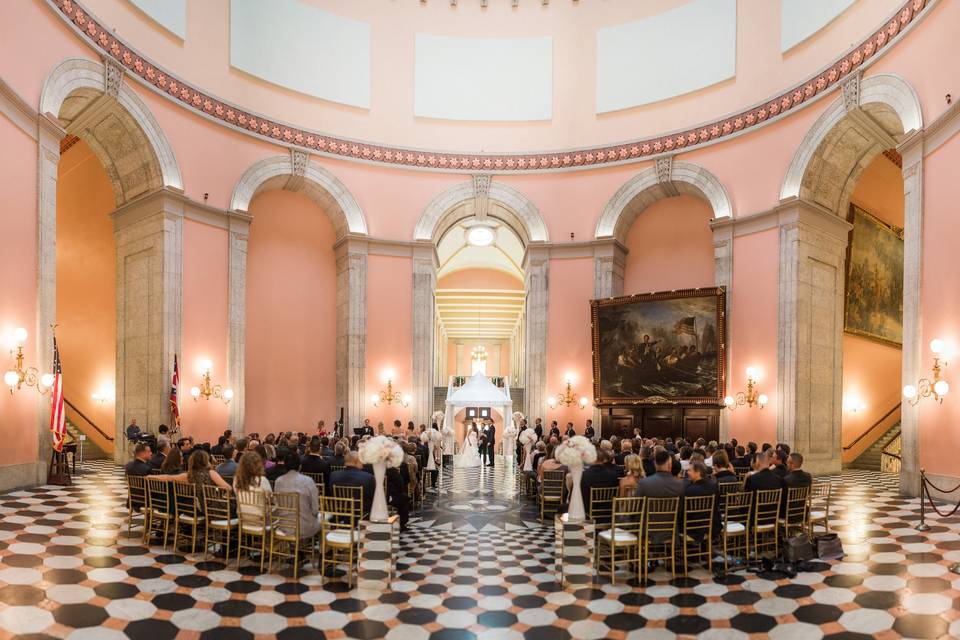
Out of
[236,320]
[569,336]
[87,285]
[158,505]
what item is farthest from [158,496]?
[569,336]

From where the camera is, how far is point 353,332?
19.6m

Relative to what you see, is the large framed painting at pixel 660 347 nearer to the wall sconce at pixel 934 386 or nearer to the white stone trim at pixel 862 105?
the white stone trim at pixel 862 105

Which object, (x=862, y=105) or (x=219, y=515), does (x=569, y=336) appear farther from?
(x=219, y=515)

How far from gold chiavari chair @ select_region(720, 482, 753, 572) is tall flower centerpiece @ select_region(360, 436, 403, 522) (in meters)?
3.53

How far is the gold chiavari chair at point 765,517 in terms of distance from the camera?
302 inches

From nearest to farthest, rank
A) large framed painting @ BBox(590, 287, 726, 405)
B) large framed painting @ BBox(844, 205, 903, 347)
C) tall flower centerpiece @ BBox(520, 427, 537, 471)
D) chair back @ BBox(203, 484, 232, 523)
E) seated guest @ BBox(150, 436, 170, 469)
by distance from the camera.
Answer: chair back @ BBox(203, 484, 232, 523) → seated guest @ BBox(150, 436, 170, 469) → tall flower centerpiece @ BBox(520, 427, 537, 471) → large framed painting @ BBox(590, 287, 726, 405) → large framed painting @ BBox(844, 205, 903, 347)

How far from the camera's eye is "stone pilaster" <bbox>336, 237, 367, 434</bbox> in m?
19.4

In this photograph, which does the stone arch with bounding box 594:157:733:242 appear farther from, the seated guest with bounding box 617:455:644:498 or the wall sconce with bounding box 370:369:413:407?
the seated guest with bounding box 617:455:644:498

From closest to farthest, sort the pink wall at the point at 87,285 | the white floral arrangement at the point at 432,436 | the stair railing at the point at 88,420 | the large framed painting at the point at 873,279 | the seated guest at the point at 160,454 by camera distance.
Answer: the seated guest at the point at 160,454, the white floral arrangement at the point at 432,436, the stair railing at the point at 88,420, the pink wall at the point at 87,285, the large framed painting at the point at 873,279

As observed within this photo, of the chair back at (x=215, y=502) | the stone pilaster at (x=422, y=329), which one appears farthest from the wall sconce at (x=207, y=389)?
the chair back at (x=215, y=502)

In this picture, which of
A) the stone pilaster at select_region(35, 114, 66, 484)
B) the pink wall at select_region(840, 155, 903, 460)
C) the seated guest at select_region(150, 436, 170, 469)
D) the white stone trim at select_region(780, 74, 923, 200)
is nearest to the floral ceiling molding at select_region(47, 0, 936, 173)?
the white stone trim at select_region(780, 74, 923, 200)

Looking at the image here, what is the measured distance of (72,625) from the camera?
5465 millimetres

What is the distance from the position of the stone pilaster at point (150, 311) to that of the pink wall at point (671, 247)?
12.1 m

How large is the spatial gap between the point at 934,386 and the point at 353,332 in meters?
13.7
